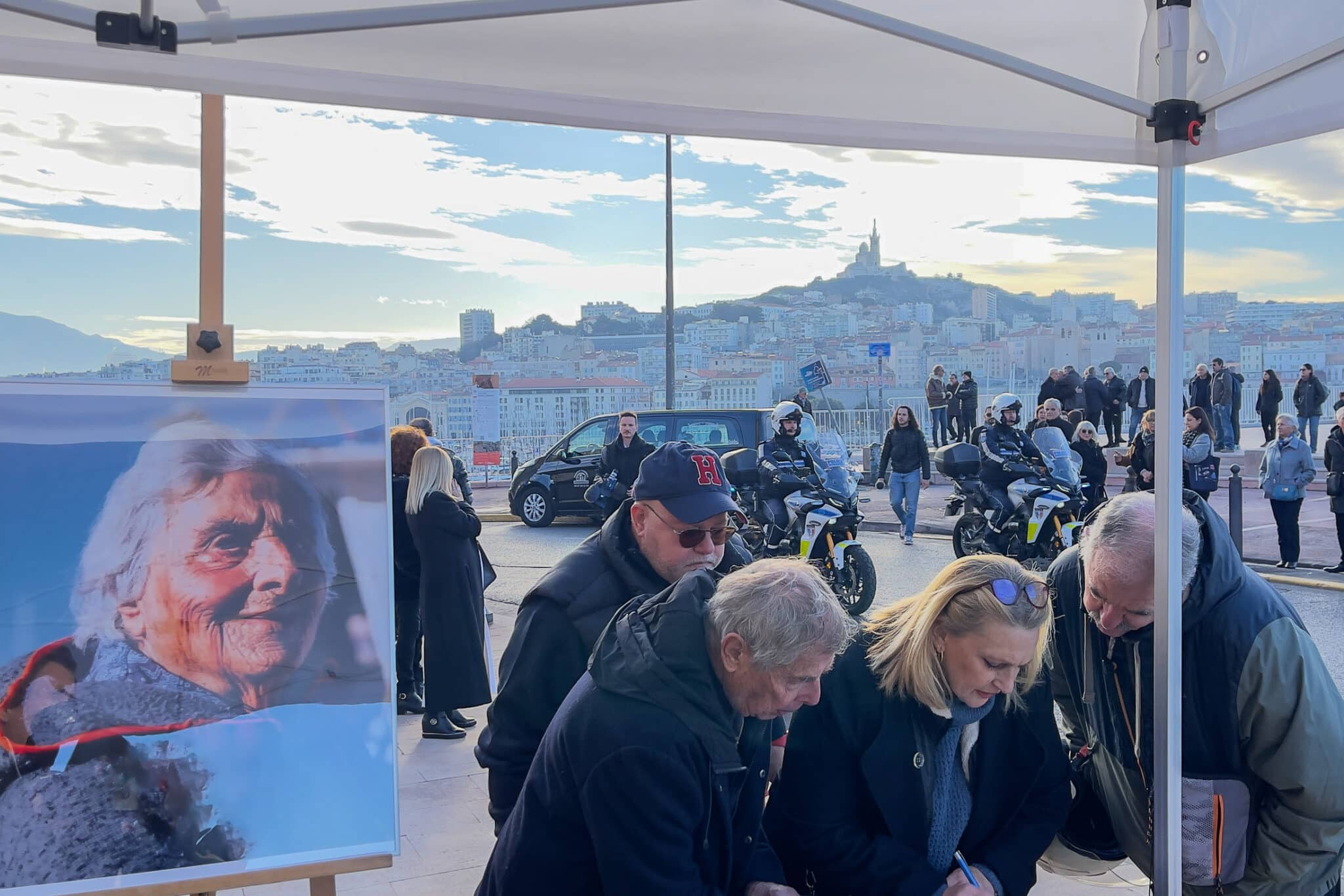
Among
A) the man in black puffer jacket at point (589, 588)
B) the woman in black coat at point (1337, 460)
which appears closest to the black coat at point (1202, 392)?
the woman in black coat at point (1337, 460)

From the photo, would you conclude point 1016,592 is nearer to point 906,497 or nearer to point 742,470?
point 742,470

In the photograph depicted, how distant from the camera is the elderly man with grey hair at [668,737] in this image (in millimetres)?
1660

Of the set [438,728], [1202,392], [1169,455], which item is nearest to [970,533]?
[438,728]

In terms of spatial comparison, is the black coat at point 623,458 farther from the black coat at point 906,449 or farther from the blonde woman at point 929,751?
the blonde woman at point 929,751

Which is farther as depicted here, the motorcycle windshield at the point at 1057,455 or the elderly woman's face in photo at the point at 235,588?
the motorcycle windshield at the point at 1057,455

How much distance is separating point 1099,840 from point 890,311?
23164 mm

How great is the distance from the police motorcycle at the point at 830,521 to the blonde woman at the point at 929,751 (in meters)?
5.49

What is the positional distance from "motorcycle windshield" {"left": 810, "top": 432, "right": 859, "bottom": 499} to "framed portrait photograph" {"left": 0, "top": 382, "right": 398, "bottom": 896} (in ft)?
20.9

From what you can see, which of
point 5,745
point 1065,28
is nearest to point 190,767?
point 5,745

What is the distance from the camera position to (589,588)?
2270 millimetres

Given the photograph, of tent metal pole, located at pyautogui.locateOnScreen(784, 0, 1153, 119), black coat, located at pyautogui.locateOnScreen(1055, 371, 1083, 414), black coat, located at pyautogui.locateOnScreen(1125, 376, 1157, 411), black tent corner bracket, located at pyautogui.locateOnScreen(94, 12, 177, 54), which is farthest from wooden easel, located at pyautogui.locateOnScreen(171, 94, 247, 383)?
black coat, located at pyautogui.locateOnScreen(1125, 376, 1157, 411)

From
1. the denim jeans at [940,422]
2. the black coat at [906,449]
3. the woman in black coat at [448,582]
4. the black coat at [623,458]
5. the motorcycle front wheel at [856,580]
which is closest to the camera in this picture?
the woman in black coat at [448,582]

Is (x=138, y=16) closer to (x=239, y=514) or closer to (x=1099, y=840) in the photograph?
(x=239, y=514)

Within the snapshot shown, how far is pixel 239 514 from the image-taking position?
2.18m
